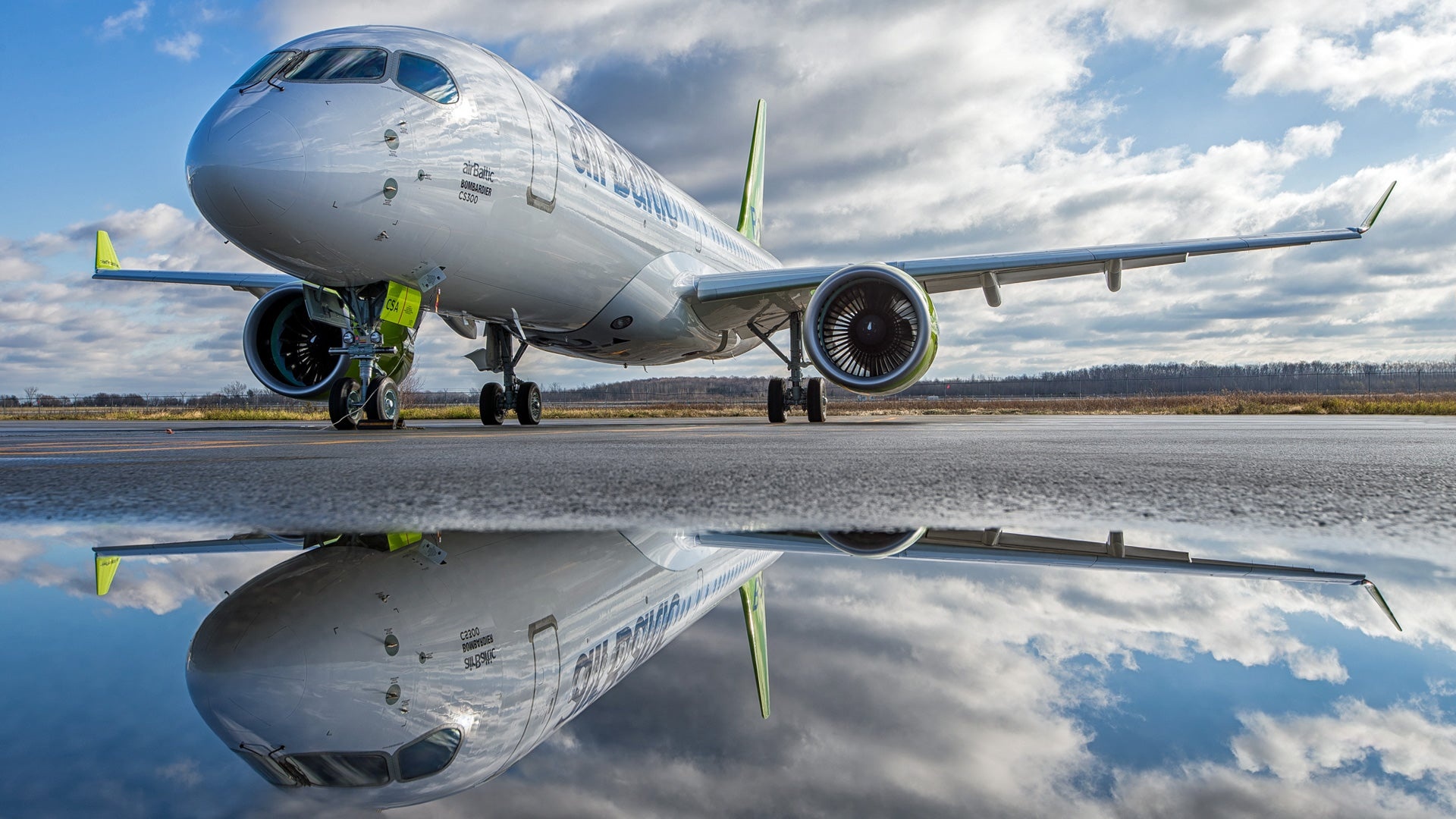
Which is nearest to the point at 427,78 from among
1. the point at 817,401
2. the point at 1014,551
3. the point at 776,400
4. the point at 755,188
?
the point at 1014,551

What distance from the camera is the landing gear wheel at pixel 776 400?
39.0ft

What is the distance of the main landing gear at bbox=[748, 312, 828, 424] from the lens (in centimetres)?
1148

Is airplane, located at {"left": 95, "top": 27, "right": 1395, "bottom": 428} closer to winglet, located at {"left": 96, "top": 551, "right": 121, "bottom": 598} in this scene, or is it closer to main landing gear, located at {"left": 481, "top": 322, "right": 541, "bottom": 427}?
main landing gear, located at {"left": 481, "top": 322, "right": 541, "bottom": 427}

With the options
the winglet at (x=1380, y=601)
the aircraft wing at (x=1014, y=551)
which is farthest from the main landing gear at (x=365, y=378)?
Result: the winglet at (x=1380, y=601)

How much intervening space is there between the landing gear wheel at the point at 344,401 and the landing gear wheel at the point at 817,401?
6168mm

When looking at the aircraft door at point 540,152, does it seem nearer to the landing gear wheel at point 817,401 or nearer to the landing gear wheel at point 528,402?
the landing gear wheel at point 528,402

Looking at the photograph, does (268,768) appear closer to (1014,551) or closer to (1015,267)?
(1014,551)

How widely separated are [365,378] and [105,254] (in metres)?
7.27

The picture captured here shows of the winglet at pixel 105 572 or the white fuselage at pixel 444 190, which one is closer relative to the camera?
the winglet at pixel 105 572

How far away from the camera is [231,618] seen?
1101 mm

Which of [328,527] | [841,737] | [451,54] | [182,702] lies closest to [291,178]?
[451,54]

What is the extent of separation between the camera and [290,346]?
31.0ft

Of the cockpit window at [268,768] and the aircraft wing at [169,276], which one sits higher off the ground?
the aircraft wing at [169,276]

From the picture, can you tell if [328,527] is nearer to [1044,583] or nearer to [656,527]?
[656,527]
